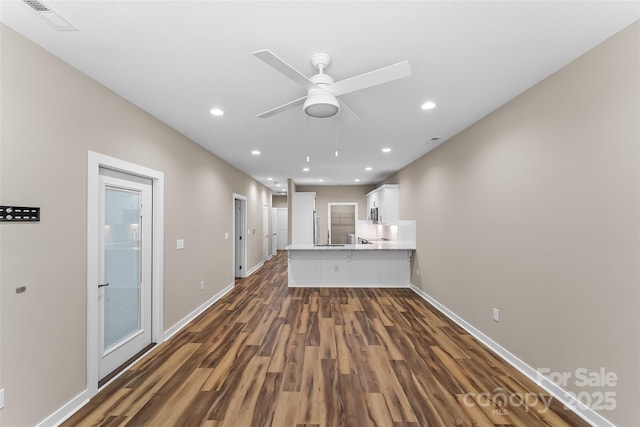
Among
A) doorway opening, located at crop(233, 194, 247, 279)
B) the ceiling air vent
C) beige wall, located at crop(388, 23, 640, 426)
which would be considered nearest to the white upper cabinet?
beige wall, located at crop(388, 23, 640, 426)

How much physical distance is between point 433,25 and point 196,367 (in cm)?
357

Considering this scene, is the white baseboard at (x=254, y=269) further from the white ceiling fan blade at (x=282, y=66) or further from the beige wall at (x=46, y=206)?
the white ceiling fan blade at (x=282, y=66)

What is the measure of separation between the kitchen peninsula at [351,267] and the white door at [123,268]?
3027 mm

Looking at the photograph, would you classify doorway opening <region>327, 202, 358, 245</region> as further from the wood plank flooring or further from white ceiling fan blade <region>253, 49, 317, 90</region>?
white ceiling fan blade <region>253, 49, 317, 90</region>

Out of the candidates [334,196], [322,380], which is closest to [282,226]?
[334,196]

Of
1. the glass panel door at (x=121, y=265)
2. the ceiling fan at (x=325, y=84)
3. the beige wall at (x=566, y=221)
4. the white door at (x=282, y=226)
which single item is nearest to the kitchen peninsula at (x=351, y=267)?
the beige wall at (x=566, y=221)

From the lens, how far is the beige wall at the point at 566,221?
66.5 inches

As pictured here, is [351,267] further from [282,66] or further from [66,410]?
[282,66]

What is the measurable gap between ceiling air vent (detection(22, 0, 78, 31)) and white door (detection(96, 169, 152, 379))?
1190 millimetres

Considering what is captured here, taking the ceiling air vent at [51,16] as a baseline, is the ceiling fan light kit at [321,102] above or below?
below

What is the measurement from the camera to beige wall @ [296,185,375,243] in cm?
958

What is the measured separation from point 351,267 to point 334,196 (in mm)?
4339

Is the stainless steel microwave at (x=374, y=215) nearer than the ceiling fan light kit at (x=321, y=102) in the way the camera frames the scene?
No

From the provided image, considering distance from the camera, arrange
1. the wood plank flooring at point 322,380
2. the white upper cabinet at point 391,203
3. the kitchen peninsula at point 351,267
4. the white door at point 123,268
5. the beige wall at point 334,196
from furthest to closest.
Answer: the beige wall at point 334,196
the white upper cabinet at point 391,203
the kitchen peninsula at point 351,267
the white door at point 123,268
the wood plank flooring at point 322,380
